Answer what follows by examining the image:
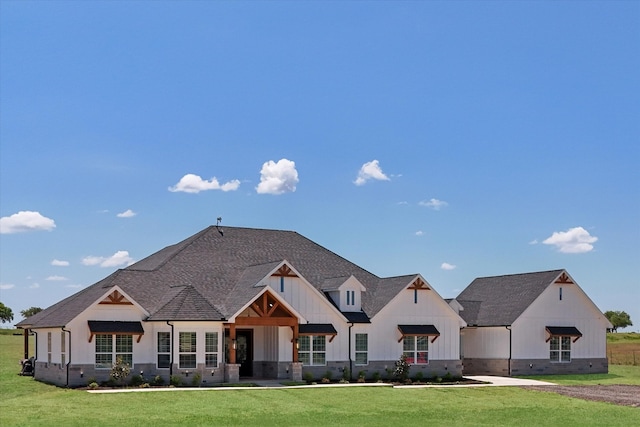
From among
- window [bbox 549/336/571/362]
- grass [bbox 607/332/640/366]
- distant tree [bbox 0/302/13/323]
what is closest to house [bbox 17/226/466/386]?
window [bbox 549/336/571/362]

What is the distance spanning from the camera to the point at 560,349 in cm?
5269

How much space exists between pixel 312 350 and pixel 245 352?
336 centimetres

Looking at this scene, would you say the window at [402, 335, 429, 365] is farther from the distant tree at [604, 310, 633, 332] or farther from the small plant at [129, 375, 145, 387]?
the distant tree at [604, 310, 633, 332]

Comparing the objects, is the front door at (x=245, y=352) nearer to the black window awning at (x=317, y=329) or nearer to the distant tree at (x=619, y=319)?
the black window awning at (x=317, y=329)

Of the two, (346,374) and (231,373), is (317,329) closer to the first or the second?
(346,374)

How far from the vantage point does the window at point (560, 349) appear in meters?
52.4

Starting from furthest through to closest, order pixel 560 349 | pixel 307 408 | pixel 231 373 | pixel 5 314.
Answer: pixel 5 314
pixel 560 349
pixel 231 373
pixel 307 408

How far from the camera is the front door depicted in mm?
44875

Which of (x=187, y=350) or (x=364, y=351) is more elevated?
(x=187, y=350)

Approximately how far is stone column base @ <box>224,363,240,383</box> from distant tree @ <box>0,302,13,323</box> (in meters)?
97.3

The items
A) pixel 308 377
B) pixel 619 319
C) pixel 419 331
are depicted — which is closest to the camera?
pixel 308 377

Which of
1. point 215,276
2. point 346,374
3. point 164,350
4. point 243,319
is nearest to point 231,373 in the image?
point 243,319

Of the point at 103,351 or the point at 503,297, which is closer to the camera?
the point at 103,351

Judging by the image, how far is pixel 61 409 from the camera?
3150 cm
